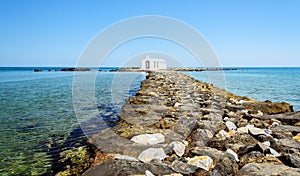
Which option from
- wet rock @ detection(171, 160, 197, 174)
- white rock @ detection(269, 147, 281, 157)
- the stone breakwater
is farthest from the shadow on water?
white rock @ detection(269, 147, 281, 157)

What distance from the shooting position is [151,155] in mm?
3082

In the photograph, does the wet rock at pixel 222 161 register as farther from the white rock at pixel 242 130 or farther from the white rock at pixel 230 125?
the white rock at pixel 230 125

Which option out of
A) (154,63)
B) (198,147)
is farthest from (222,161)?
(154,63)

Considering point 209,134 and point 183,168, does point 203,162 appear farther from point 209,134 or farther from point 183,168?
point 209,134

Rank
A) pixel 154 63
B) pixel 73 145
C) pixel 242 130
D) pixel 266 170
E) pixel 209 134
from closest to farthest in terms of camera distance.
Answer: pixel 266 170, pixel 209 134, pixel 242 130, pixel 73 145, pixel 154 63

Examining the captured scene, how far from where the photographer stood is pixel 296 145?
131 inches

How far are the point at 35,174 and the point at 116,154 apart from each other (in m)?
1.18

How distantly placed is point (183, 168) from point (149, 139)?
1183 mm

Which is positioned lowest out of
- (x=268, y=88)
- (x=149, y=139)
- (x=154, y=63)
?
(x=268, y=88)

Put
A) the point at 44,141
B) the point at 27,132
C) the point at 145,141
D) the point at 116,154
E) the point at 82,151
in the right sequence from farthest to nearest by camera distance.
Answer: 1. the point at 27,132
2. the point at 44,141
3. the point at 82,151
4. the point at 145,141
5. the point at 116,154

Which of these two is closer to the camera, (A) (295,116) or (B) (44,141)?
(B) (44,141)

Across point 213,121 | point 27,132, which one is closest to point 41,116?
point 27,132

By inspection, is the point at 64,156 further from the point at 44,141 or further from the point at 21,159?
the point at 44,141

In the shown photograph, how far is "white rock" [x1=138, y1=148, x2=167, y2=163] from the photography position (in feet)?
9.91
